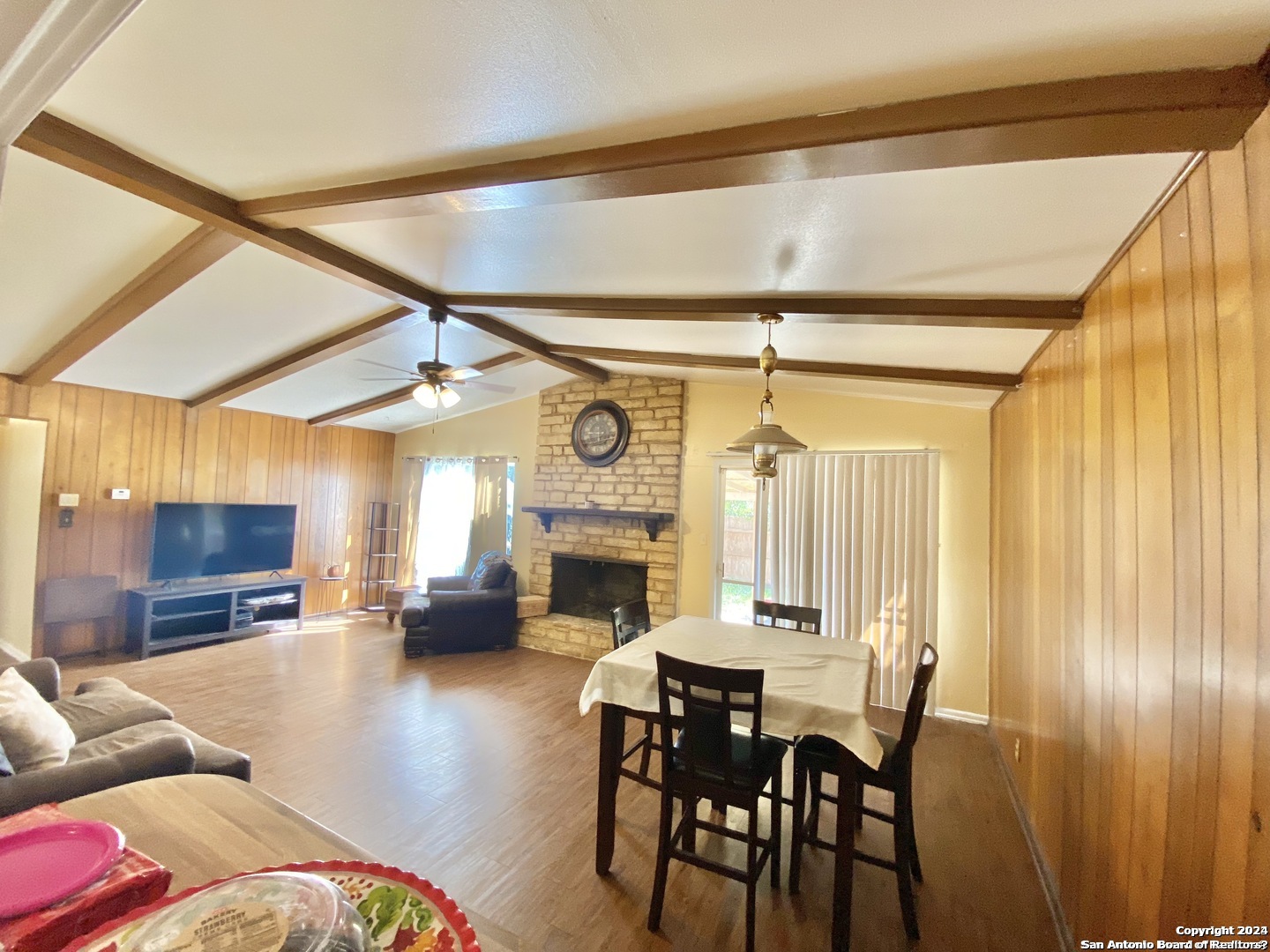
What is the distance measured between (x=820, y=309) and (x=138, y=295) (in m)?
3.83

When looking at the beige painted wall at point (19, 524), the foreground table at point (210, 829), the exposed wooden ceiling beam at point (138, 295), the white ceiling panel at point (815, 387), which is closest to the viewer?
the foreground table at point (210, 829)

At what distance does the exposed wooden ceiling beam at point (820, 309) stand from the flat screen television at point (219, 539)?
412cm

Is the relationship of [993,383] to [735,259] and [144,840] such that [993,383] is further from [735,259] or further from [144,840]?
[144,840]

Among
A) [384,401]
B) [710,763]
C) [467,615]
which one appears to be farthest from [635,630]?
[384,401]

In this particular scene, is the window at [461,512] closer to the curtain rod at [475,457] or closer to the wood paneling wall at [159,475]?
the curtain rod at [475,457]

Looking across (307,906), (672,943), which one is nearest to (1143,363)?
(307,906)

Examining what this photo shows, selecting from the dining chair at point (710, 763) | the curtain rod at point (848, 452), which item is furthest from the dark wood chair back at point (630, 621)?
the curtain rod at point (848, 452)

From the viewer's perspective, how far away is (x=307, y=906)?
1.81ft

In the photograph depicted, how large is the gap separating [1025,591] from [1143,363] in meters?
1.67

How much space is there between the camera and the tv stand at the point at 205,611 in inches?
188

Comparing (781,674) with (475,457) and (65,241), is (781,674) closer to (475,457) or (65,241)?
(65,241)

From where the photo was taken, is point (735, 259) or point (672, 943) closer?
point (672, 943)

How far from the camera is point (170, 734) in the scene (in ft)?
7.30

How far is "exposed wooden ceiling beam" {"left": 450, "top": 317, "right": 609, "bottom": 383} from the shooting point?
375 cm
